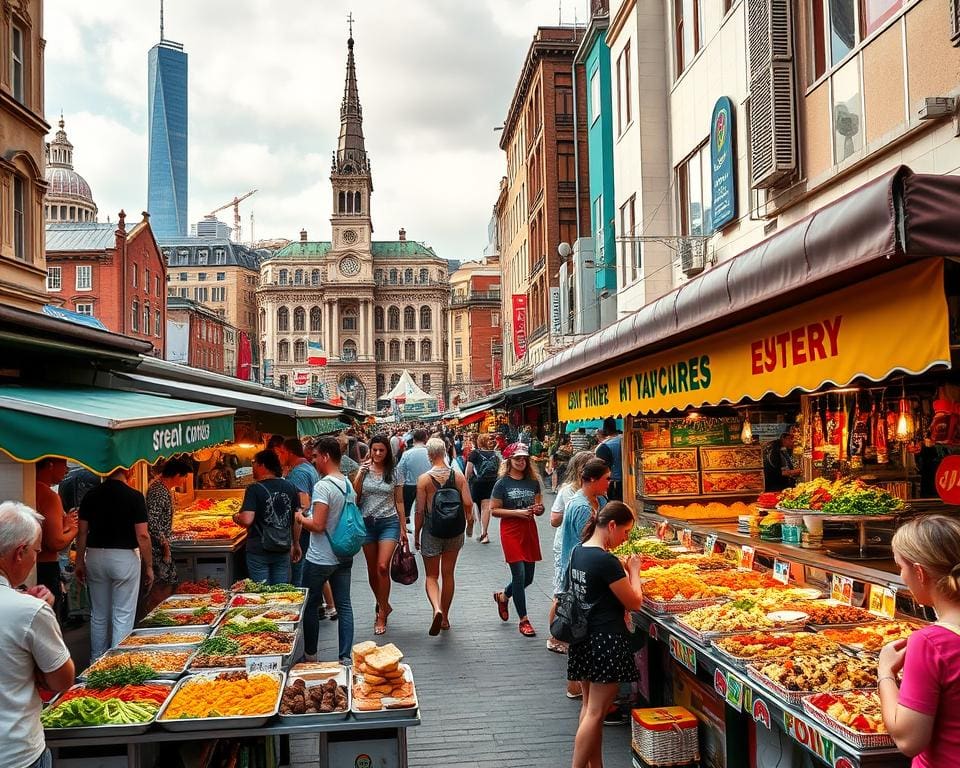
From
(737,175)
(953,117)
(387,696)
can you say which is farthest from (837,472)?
(387,696)

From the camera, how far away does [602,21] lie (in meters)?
24.7

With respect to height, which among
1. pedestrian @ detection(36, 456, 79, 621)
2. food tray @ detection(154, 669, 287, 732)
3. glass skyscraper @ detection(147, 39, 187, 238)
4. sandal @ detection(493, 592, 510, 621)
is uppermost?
glass skyscraper @ detection(147, 39, 187, 238)

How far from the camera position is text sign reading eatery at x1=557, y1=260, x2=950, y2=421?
3.58 meters

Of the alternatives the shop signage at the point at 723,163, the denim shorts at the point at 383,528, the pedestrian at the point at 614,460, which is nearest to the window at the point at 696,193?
the shop signage at the point at 723,163

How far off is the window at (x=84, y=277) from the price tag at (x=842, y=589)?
170ft

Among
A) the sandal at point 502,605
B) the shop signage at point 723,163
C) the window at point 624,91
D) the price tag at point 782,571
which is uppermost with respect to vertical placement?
the window at point 624,91

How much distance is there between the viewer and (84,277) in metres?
50.2

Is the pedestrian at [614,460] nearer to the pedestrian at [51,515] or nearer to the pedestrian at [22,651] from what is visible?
the pedestrian at [51,515]

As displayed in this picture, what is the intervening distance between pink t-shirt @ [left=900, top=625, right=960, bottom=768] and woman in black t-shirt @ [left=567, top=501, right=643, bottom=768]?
7.71 ft

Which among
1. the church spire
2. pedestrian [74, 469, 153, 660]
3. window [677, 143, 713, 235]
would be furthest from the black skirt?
the church spire

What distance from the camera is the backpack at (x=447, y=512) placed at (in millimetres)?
8867

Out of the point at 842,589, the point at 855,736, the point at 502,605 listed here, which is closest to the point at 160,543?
the point at 502,605

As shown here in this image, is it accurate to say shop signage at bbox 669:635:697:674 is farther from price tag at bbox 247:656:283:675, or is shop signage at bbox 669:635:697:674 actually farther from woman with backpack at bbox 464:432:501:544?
woman with backpack at bbox 464:432:501:544

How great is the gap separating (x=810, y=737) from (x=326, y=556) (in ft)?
15.4
